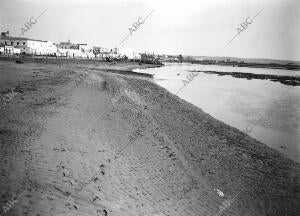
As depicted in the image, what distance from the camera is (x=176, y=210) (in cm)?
706

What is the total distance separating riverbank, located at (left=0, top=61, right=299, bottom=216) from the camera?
657 cm

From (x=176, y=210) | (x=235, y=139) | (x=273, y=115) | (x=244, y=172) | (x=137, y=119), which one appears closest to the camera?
(x=176, y=210)

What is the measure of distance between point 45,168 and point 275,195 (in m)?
6.82

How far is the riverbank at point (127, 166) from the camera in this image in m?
6.57

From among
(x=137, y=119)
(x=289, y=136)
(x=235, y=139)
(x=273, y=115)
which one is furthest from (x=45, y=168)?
(x=273, y=115)

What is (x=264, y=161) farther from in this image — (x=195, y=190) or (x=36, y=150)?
(x=36, y=150)

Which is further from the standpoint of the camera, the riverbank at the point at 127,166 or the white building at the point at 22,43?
the white building at the point at 22,43

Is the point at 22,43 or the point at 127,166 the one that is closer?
the point at 127,166

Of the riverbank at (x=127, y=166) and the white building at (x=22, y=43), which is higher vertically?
the white building at (x=22, y=43)

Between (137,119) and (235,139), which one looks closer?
(235,139)

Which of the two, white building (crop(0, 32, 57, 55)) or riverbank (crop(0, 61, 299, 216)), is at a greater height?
white building (crop(0, 32, 57, 55))

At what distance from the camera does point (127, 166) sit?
9.05 metres

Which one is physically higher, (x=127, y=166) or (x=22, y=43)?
(x=22, y=43)

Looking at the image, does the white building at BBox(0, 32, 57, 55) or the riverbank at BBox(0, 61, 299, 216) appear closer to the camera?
the riverbank at BBox(0, 61, 299, 216)
